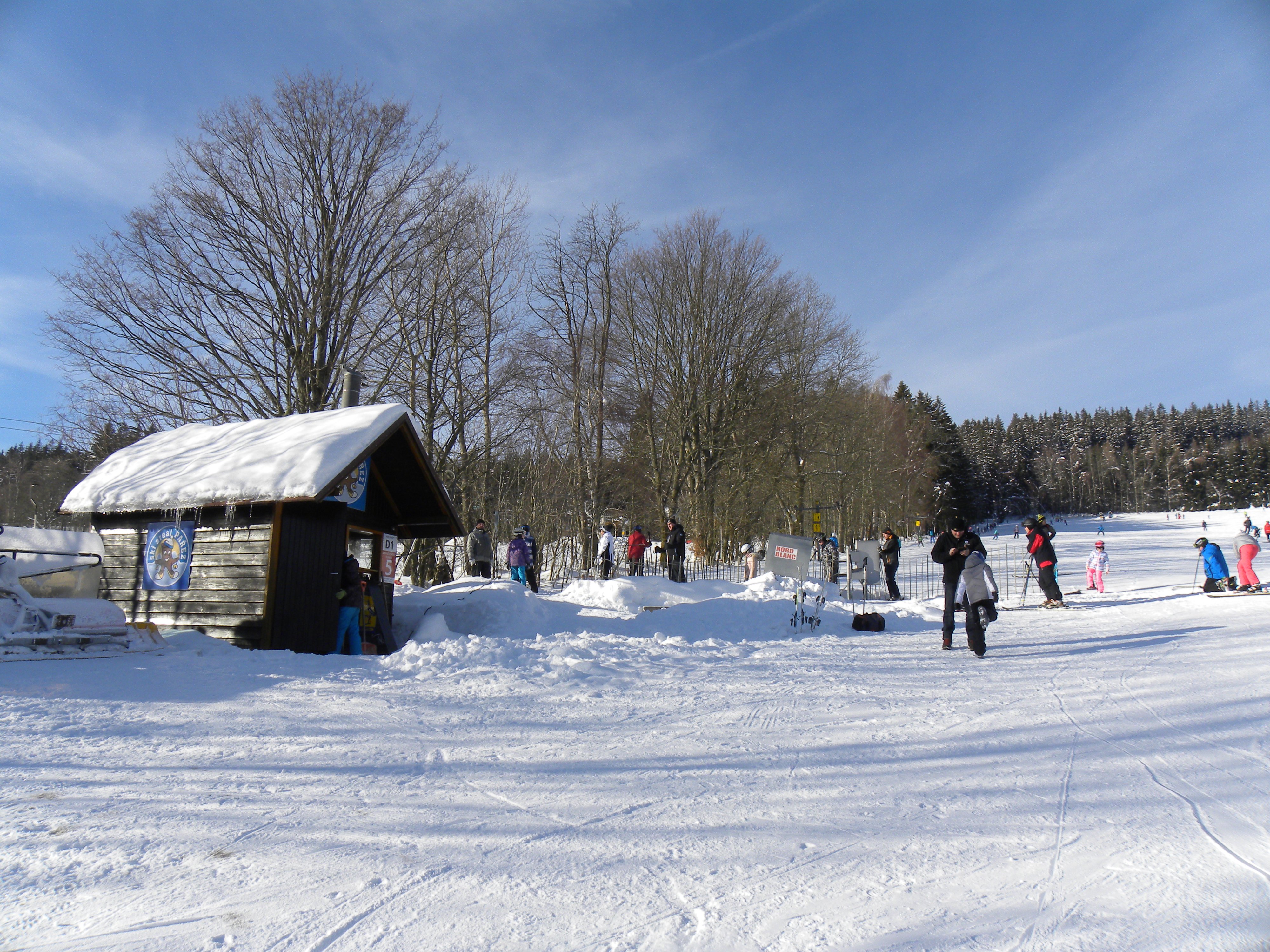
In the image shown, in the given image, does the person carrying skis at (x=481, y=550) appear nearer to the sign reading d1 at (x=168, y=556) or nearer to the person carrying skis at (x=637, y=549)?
the person carrying skis at (x=637, y=549)

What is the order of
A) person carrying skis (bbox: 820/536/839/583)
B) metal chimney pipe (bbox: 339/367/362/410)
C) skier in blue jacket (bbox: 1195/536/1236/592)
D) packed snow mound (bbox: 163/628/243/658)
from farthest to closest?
person carrying skis (bbox: 820/536/839/583), skier in blue jacket (bbox: 1195/536/1236/592), metal chimney pipe (bbox: 339/367/362/410), packed snow mound (bbox: 163/628/243/658)

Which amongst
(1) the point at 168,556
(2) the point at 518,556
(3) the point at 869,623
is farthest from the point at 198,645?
(3) the point at 869,623

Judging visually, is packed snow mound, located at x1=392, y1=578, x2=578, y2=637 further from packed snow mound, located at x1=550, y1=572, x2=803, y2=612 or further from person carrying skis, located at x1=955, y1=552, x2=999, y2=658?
person carrying skis, located at x1=955, y1=552, x2=999, y2=658

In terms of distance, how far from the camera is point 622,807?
4160 millimetres

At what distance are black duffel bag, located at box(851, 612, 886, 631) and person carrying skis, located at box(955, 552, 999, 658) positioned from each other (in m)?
3.00

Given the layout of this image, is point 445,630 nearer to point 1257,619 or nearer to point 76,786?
point 76,786

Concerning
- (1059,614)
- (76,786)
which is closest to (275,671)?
(76,786)

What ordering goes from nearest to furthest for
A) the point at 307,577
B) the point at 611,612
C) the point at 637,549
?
1. the point at 307,577
2. the point at 611,612
3. the point at 637,549

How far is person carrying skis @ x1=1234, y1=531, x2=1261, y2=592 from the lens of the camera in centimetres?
1582

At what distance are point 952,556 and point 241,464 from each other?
10.6m

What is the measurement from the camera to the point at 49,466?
27328 millimetres

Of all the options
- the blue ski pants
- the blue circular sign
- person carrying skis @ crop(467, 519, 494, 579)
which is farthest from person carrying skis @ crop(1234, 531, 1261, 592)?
the blue circular sign

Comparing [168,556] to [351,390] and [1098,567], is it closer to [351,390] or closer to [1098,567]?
[351,390]

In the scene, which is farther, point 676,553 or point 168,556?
point 676,553
